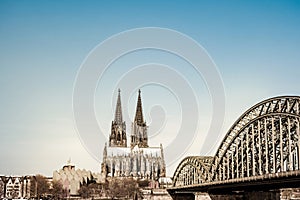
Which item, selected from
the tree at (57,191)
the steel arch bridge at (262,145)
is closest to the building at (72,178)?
the tree at (57,191)

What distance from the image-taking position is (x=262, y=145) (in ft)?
150

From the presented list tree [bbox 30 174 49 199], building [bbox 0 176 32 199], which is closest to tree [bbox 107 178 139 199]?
tree [bbox 30 174 49 199]

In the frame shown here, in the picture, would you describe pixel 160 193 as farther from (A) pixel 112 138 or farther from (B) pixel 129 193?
(A) pixel 112 138

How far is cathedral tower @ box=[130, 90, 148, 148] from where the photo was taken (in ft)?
518

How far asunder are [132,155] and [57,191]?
93.8 feet

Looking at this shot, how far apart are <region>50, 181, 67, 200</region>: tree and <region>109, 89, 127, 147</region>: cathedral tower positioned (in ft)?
76.8

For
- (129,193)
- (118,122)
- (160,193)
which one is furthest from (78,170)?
(160,193)

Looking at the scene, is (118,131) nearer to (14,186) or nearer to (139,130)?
(139,130)

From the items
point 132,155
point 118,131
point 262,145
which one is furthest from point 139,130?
point 262,145

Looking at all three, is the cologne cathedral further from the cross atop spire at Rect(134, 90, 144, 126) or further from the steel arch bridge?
the steel arch bridge

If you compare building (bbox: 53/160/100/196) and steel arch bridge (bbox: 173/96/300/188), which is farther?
building (bbox: 53/160/100/196)

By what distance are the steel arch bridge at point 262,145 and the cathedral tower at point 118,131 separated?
9907 centimetres

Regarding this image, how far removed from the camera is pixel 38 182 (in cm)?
13875

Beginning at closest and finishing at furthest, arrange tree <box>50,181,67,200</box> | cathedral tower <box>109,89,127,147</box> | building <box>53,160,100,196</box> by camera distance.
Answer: tree <box>50,181,67,200</box>, building <box>53,160,100,196</box>, cathedral tower <box>109,89,127,147</box>
